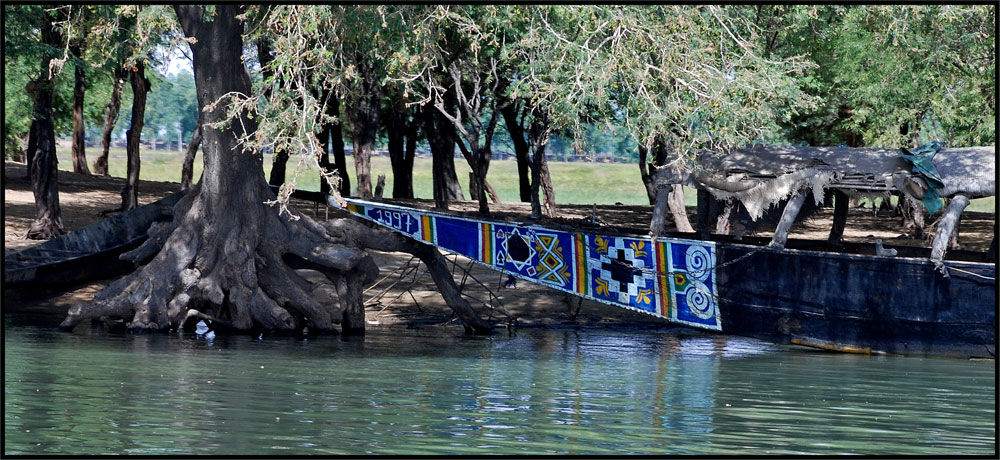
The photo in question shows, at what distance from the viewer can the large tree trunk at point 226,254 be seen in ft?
66.3

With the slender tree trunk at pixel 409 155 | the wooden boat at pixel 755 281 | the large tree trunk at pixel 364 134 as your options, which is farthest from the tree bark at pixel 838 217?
the slender tree trunk at pixel 409 155

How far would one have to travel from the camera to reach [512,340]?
21.2 m

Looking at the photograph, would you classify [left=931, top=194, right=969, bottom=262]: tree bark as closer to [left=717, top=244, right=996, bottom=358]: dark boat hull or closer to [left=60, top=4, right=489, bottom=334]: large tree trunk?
[left=717, top=244, right=996, bottom=358]: dark boat hull

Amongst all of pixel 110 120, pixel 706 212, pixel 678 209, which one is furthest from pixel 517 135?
pixel 706 212

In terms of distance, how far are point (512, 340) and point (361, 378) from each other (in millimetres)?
6023

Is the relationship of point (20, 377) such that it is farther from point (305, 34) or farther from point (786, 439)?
point (786, 439)

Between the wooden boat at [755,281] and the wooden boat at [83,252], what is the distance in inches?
188

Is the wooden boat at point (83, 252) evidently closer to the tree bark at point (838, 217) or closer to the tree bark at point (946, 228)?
the tree bark at point (838, 217)

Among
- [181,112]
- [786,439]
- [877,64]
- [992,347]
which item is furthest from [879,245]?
[181,112]

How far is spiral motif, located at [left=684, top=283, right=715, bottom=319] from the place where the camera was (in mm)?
20734

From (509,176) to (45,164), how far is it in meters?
63.7

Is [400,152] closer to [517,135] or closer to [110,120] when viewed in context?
[517,135]

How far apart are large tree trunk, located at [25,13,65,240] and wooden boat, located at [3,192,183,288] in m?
3.05

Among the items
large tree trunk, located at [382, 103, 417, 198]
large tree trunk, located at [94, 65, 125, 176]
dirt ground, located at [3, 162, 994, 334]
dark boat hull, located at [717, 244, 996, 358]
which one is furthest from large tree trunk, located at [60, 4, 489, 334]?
large tree trunk, located at [382, 103, 417, 198]
